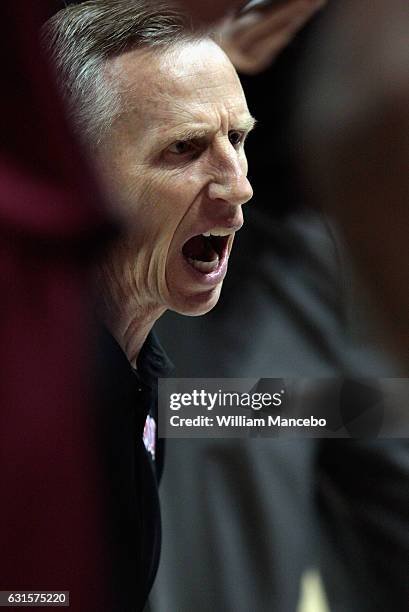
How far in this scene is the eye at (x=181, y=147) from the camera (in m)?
1.31

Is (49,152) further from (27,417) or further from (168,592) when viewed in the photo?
(168,592)

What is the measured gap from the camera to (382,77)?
1.36 m

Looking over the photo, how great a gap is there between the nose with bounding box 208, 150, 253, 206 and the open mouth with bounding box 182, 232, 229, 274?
0.15ft

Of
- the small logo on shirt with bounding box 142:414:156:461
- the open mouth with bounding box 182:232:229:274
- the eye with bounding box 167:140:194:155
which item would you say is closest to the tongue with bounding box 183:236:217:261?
the open mouth with bounding box 182:232:229:274

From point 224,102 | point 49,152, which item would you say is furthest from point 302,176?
point 49,152

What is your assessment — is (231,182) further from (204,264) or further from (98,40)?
(98,40)

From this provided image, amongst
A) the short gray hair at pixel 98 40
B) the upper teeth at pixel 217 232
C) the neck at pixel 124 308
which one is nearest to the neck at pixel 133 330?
the neck at pixel 124 308

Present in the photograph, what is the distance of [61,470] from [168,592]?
194mm

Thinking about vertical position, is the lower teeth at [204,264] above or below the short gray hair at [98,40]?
below

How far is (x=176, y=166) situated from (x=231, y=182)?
0.22 feet

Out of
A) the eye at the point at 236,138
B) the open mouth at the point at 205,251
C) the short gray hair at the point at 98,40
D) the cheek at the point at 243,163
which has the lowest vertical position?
the open mouth at the point at 205,251

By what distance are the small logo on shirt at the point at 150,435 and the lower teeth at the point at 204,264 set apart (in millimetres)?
189

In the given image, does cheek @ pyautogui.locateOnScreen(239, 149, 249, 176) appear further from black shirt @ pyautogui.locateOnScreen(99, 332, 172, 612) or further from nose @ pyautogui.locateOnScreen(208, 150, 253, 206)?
black shirt @ pyautogui.locateOnScreen(99, 332, 172, 612)

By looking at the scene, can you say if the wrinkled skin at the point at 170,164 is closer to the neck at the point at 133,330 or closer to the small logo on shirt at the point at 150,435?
the neck at the point at 133,330
